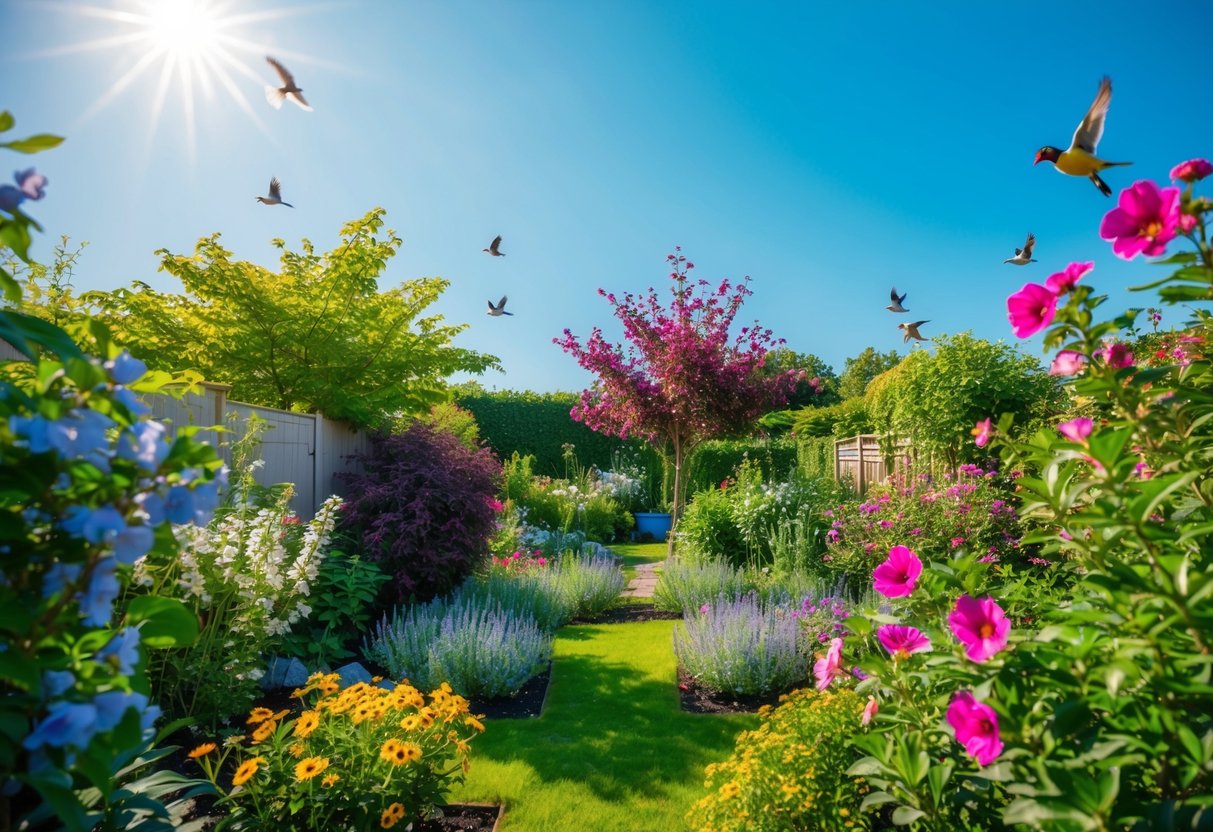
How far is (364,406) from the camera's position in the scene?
702 cm

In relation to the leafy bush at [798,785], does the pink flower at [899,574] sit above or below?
above

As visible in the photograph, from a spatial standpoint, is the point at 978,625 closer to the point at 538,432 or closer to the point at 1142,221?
the point at 1142,221

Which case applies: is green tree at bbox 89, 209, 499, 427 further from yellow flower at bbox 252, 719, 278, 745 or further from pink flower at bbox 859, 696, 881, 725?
pink flower at bbox 859, 696, 881, 725

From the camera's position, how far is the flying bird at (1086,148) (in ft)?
11.5

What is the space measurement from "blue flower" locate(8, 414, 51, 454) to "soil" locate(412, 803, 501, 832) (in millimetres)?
2346

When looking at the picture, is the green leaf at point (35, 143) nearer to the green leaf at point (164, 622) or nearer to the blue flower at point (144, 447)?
the blue flower at point (144, 447)

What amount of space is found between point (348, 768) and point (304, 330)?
555 centimetres

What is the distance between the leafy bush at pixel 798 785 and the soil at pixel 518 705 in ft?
6.02

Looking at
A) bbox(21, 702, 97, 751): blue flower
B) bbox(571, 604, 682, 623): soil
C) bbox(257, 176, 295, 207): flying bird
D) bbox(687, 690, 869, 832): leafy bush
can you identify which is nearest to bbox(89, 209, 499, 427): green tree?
bbox(257, 176, 295, 207): flying bird

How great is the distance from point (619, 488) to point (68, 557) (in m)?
13.5

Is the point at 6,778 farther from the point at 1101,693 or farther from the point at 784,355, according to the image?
the point at 784,355

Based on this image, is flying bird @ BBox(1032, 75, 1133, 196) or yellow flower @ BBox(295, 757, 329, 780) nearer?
yellow flower @ BBox(295, 757, 329, 780)

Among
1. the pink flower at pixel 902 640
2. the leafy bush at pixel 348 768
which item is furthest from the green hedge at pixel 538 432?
the pink flower at pixel 902 640

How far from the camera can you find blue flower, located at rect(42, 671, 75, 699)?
91cm
